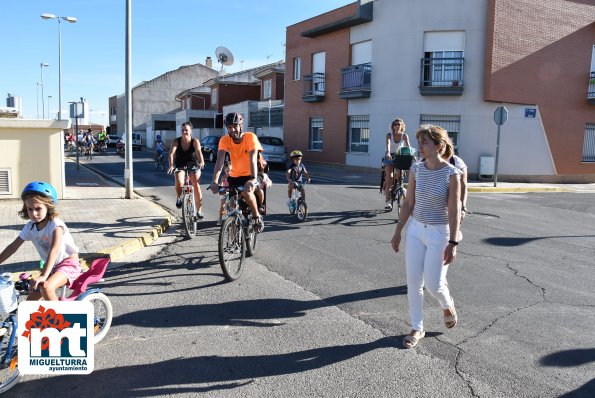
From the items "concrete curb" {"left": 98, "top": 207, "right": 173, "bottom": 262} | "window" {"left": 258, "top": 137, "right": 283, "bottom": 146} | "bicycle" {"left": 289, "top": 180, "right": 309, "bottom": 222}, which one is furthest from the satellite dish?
"concrete curb" {"left": 98, "top": 207, "right": 173, "bottom": 262}

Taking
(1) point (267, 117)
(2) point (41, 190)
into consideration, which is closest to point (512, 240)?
(2) point (41, 190)

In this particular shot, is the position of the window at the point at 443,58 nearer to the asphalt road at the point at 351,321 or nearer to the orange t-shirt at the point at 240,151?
the asphalt road at the point at 351,321

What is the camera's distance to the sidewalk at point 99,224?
22.1 feet

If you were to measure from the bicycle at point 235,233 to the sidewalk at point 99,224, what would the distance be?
1833 millimetres

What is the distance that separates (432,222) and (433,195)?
0.70 ft

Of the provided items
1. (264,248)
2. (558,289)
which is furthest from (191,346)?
(558,289)

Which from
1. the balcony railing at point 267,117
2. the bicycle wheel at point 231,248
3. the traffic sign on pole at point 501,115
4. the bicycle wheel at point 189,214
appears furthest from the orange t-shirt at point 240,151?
the balcony railing at point 267,117

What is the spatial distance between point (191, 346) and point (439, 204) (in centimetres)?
229

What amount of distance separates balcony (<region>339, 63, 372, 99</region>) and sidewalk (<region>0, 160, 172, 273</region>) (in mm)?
14223

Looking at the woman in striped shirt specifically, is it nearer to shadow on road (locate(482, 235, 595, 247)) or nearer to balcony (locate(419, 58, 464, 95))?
shadow on road (locate(482, 235, 595, 247))

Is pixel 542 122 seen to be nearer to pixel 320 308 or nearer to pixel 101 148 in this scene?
pixel 320 308

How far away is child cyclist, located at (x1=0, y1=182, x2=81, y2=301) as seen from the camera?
363 centimetres

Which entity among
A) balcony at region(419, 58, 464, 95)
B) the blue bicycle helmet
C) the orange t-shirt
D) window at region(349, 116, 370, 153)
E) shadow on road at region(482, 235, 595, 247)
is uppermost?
balcony at region(419, 58, 464, 95)

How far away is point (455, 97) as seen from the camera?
70.4 ft
